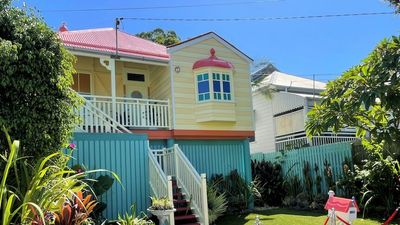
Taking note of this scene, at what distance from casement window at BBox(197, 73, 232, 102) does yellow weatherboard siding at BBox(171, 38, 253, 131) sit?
0.16 m

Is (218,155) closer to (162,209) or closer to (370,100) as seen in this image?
(162,209)

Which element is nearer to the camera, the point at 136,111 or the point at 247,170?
the point at 136,111

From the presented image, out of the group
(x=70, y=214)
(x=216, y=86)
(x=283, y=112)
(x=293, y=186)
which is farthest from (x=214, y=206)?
(x=283, y=112)

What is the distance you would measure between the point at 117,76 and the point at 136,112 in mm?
3085

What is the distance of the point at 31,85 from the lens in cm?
696

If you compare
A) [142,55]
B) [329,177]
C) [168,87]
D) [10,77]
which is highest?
[142,55]

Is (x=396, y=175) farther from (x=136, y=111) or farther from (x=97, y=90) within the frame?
(x=97, y=90)

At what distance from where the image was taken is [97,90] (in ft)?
52.9

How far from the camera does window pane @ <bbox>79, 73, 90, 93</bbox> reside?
51.7 ft

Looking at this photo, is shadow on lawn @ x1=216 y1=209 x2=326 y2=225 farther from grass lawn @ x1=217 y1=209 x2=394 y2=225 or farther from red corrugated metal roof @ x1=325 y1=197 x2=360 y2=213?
red corrugated metal roof @ x1=325 y1=197 x2=360 y2=213

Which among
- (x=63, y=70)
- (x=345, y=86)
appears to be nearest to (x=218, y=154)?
(x=63, y=70)

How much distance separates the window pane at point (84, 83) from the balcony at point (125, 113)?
6.34 ft

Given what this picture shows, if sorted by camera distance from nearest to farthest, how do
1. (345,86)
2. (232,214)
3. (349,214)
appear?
(345,86) → (349,214) → (232,214)

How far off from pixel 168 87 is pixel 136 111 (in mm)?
1792
